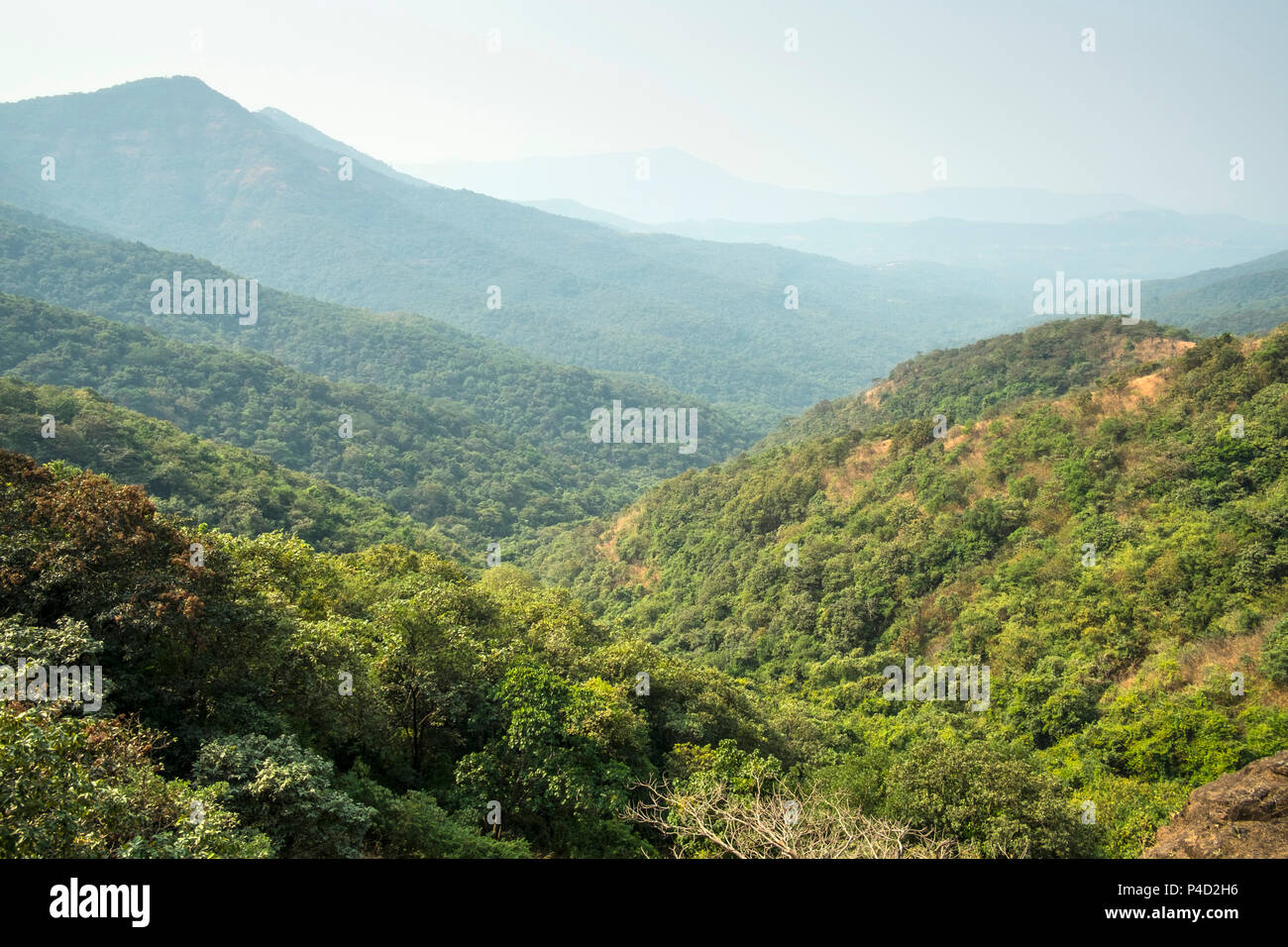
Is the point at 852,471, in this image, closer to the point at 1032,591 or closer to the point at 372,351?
the point at 1032,591

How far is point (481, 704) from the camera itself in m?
16.1

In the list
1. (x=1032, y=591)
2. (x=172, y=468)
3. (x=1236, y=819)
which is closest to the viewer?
(x=1236, y=819)

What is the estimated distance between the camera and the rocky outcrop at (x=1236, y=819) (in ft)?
38.1

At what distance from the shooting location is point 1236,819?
42.0 ft

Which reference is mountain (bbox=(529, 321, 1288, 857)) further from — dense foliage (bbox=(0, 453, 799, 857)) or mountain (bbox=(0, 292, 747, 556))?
mountain (bbox=(0, 292, 747, 556))

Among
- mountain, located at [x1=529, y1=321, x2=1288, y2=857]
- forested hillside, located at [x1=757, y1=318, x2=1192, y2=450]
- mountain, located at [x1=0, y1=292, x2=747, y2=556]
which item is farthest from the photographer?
mountain, located at [x1=0, y1=292, x2=747, y2=556]

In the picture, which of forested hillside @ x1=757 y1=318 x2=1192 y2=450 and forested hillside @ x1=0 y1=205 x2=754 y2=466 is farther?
forested hillside @ x1=0 y1=205 x2=754 y2=466

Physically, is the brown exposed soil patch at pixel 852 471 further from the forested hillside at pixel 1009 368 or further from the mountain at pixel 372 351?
the mountain at pixel 372 351

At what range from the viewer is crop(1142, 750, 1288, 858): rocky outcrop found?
38.1 ft

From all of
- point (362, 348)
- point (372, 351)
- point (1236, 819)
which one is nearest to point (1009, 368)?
point (1236, 819)

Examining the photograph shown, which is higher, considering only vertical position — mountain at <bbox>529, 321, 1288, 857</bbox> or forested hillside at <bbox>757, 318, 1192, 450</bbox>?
forested hillside at <bbox>757, 318, 1192, 450</bbox>

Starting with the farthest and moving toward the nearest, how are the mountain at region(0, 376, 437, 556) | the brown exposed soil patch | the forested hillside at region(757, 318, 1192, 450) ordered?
1. the forested hillside at region(757, 318, 1192, 450)
2. the brown exposed soil patch
3. the mountain at region(0, 376, 437, 556)

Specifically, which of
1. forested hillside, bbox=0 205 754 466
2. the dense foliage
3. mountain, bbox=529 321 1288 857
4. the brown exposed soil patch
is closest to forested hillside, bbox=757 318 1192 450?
the brown exposed soil patch

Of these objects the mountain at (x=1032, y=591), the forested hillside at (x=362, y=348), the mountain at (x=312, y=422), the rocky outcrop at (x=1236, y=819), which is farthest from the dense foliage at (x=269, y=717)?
the forested hillside at (x=362, y=348)
